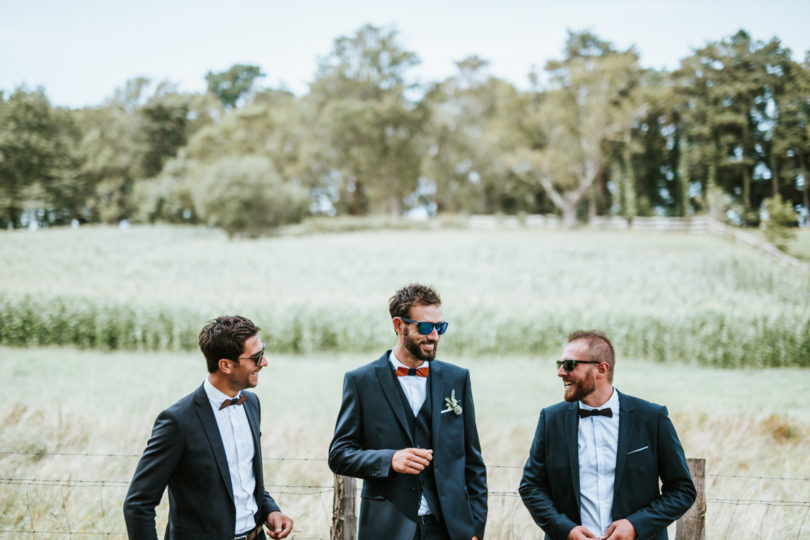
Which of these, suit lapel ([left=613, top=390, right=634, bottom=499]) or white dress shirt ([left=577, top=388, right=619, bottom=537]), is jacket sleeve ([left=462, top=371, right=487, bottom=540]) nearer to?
white dress shirt ([left=577, top=388, right=619, bottom=537])

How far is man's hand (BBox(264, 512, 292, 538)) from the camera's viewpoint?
6.47ft

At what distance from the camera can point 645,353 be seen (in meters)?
7.57

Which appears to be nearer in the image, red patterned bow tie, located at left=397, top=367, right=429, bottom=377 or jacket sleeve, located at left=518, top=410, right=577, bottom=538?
jacket sleeve, located at left=518, top=410, right=577, bottom=538

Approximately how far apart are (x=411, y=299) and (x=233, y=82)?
791cm

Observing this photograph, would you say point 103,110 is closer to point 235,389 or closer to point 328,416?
point 328,416

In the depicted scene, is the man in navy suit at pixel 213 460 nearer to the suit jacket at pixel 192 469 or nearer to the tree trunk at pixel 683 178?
the suit jacket at pixel 192 469

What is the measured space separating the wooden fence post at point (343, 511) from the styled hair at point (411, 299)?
32.2 inches

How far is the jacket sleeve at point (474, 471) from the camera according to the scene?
2.14 m

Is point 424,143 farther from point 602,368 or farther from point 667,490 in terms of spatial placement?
point 667,490

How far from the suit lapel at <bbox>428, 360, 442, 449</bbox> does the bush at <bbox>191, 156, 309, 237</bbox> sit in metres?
8.15

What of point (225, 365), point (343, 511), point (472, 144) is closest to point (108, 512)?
point (343, 511)

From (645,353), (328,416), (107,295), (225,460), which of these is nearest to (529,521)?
(225,460)

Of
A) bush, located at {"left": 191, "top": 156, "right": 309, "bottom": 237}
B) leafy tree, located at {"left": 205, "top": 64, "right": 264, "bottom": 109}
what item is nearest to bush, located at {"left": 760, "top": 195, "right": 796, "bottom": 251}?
leafy tree, located at {"left": 205, "top": 64, "right": 264, "bottom": 109}

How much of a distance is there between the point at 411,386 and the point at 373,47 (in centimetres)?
882
